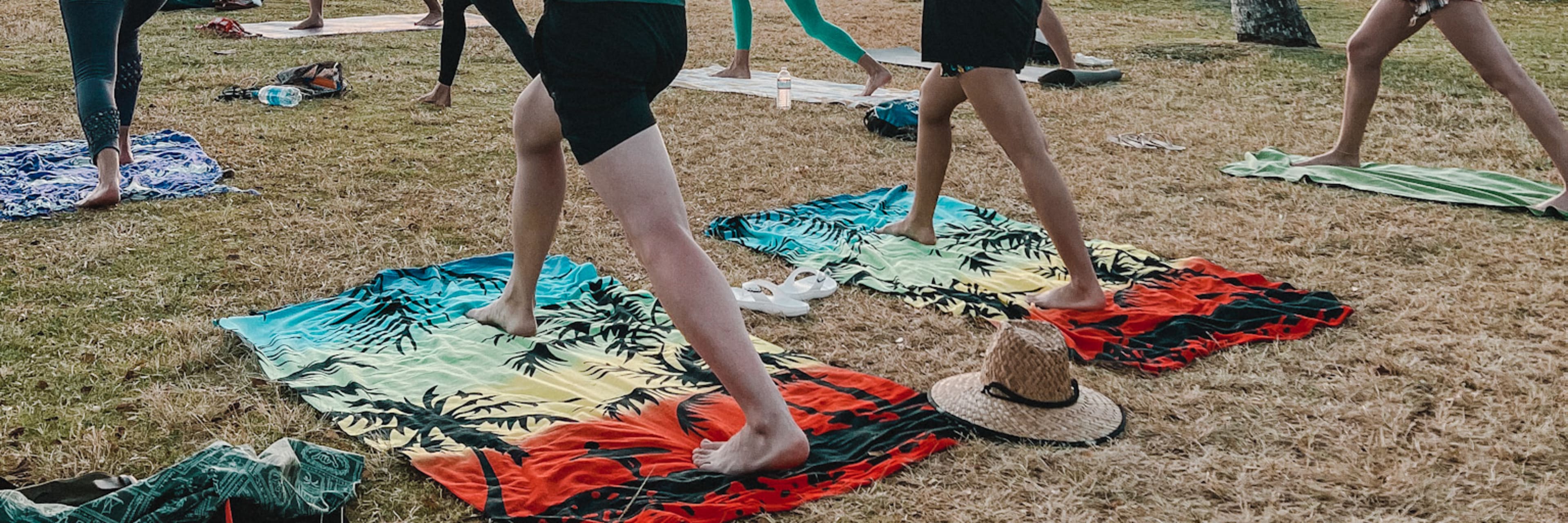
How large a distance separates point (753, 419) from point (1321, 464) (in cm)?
128

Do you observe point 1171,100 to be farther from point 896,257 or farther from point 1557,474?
point 1557,474

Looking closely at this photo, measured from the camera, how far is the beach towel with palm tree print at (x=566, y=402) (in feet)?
7.72

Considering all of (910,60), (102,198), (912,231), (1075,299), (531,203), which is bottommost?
(910,60)

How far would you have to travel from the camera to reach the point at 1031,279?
389 centimetres

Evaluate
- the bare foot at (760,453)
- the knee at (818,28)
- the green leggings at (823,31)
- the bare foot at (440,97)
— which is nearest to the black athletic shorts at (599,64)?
the bare foot at (760,453)

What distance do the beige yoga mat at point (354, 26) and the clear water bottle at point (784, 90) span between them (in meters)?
4.65

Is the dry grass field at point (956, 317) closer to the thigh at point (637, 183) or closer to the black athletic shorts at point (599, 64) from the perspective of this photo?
the thigh at point (637, 183)

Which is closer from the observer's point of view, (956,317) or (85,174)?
(956,317)

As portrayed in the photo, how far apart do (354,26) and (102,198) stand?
6414 mm

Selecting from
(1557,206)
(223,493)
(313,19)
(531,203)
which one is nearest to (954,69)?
(531,203)

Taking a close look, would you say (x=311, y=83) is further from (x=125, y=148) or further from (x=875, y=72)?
(x=875, y=72)

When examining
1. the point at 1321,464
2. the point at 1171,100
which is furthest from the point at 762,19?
the point at 1321,464

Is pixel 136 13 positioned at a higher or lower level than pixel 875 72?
higher

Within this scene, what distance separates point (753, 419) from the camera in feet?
7.75
